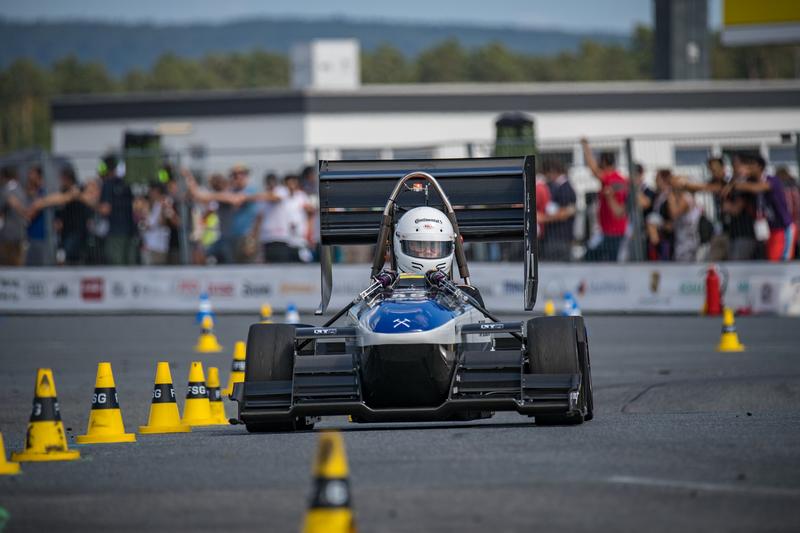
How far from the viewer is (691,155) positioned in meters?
25.6

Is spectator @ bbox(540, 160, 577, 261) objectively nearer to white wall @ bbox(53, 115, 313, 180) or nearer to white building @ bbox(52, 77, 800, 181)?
white wall @ bbox(53, 115, 313, 180)

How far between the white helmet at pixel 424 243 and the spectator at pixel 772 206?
1183cm

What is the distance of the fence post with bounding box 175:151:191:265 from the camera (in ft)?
89.3

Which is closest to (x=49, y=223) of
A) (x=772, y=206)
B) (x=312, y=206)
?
(x=312, y=206)

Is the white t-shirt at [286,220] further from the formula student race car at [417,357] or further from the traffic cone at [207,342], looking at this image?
the formula student race car at [417,357]

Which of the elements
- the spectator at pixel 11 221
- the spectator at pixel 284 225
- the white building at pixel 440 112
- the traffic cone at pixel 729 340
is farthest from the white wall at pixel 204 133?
the traffic cone at pixel 729 340

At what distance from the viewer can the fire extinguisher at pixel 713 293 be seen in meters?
23.2

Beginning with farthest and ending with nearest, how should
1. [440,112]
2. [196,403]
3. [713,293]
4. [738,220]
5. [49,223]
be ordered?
[440,112], [49,223], [738,220], [713,293], [196,403]

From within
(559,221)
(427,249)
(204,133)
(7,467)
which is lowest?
(7,467)

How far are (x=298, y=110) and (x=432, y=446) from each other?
133 ft

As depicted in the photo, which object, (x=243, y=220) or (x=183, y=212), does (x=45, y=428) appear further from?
(x=183, y=212)

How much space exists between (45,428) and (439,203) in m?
4.91

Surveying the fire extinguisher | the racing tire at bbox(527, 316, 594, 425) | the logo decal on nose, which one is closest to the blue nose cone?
the logo decal on nose

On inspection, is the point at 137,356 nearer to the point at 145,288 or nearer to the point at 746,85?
the point at 145,288
